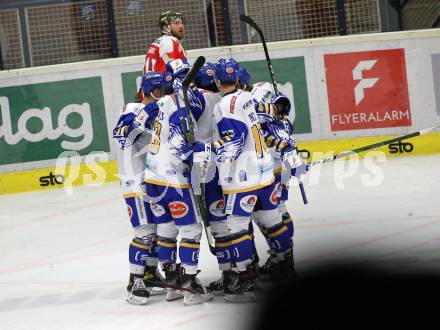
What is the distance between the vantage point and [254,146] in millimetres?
5633

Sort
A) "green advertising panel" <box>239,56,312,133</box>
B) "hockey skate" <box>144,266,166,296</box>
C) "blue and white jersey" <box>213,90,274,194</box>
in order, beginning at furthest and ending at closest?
"green advertising panel" <box>239,56,312,133</box>
"hockey skate" <box>144,266,166,296</box>
"blue and white jersey" <box>213,90,274,194</box>

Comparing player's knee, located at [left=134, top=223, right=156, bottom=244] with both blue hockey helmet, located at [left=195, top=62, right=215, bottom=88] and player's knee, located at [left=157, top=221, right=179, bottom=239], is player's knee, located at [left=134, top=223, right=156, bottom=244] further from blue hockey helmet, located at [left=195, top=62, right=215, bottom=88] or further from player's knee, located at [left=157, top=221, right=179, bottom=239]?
blue hockey helmet, located at [left=195, top=62, right=215, bottom=88]

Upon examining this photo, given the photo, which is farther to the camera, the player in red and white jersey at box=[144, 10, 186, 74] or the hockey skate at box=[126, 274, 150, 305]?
the player in red and white jersey at box=[144, 10, 186, 74]

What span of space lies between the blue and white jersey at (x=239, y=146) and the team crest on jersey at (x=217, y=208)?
7.0 inches

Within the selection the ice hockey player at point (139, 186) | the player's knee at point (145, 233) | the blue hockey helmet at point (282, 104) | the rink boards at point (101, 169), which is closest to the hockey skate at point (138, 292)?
the ice hockey player at point (139, 186)

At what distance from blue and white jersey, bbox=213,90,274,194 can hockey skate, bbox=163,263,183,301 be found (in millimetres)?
608

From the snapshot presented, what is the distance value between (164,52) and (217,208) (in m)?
2.45

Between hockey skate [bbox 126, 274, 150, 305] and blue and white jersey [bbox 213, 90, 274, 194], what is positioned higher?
blue and white jersey [bbox 213, 90, 274, 194]

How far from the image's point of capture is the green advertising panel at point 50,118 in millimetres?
10922

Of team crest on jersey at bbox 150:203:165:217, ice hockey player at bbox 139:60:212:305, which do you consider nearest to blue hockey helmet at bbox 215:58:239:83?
ice hockey player at bbox 139:60:212:305

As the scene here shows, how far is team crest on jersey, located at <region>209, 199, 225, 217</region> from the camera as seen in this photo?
5.79 meters

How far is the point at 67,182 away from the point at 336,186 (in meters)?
3.25

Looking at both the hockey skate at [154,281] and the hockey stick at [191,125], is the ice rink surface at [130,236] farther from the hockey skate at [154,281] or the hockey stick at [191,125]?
the hockey stick at [191,125]

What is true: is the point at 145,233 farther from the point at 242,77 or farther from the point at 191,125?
the point at 242,77
